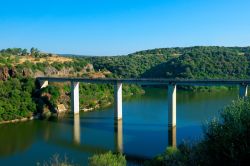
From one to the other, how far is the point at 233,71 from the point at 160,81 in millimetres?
43560

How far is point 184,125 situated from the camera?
4378cm

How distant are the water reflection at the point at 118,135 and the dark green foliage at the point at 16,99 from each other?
536 inches

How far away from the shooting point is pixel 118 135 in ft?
134

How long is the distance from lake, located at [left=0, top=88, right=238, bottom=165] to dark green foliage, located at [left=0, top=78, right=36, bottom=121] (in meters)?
2.74

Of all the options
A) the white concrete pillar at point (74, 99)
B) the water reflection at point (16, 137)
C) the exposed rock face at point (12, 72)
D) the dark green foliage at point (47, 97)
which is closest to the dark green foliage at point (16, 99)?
the dark green foliage at point (47, 97)

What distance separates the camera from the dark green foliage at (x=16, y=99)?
51375 millimetres

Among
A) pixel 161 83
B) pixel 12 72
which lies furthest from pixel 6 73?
pixel 161 83

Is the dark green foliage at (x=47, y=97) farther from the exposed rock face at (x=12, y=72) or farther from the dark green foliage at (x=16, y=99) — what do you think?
the exposed rock face at (x=12, y=72)

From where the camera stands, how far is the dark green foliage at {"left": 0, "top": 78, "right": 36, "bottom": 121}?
169 ft

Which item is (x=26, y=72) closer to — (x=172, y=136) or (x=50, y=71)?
(x=50, y=71)

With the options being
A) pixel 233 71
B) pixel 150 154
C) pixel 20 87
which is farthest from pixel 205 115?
pixel 233 71

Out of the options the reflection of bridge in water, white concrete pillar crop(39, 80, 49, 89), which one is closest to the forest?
white concrete pillar crop(39, 80, 49, 89)

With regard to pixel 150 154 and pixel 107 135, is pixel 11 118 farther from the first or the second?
pixel 150 154

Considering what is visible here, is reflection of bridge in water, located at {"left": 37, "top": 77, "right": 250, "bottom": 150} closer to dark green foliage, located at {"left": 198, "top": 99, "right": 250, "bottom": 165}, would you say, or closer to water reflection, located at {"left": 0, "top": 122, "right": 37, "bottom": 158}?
water reflection, located at {"left": 0, "top": 122, "right": 37, "bottom": 158}
